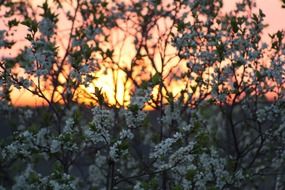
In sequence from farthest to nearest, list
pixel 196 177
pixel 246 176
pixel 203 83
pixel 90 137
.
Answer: pixel 203 83 < pixel 246 176 < pixel 196 177 < pixel 90 137

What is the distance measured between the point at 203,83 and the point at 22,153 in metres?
2.60

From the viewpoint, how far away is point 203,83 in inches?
299

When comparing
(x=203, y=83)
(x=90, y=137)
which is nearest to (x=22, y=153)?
(x=90, y=137)

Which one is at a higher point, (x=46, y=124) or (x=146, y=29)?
(x=146, y=29)

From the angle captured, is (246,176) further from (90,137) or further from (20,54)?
(20,54)

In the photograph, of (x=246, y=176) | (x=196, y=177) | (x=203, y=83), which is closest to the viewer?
(x=196, y=177)

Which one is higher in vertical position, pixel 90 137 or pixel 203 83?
pixel 203 83

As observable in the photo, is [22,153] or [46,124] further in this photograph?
[46,124]

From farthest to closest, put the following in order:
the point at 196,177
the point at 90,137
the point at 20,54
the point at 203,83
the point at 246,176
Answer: the point at 20,54 < the point at 203,83 < the point at 246,176 < the point at 196,177 < the point at 90,137

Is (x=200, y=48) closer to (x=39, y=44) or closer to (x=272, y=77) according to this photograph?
(x=272, y=77)

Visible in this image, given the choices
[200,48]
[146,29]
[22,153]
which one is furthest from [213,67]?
[22,153]

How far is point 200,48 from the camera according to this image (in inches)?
314

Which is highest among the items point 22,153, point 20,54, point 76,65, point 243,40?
point 20,54

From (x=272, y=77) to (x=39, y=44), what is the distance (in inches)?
119
